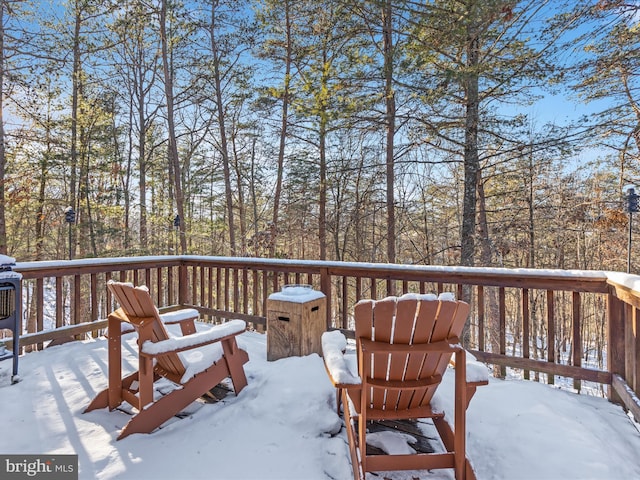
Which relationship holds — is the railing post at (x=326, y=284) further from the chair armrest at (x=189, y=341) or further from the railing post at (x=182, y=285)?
the railing post at (x=182, y=285)

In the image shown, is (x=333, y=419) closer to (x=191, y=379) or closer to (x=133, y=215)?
(x=191, y=379)

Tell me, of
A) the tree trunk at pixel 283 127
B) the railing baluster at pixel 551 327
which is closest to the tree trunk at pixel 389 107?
the tree trunk at pixel 283 127

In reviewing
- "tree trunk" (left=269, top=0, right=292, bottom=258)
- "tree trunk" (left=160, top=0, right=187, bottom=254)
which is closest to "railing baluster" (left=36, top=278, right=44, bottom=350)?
"tree trunk" (left=160, top=0, right=187, bottom=254)

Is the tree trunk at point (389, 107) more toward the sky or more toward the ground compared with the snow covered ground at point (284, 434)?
more toward the sky

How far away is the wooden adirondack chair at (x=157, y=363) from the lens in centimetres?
187

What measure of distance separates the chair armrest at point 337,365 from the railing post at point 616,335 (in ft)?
6.35

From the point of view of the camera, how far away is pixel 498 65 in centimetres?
547

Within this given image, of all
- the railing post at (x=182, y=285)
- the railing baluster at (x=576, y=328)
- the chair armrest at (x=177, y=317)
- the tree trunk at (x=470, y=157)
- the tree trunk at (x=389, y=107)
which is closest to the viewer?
the chair armrest at (x=177, y=317)

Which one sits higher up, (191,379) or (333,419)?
(191,379)

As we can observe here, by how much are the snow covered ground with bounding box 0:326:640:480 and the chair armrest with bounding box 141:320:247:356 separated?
0.49 m

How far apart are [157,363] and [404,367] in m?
1.63

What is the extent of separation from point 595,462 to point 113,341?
9.17 ft

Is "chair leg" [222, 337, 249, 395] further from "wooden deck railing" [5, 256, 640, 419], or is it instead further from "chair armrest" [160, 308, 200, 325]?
"wooden deck railing" [5, 256, 640, 419]

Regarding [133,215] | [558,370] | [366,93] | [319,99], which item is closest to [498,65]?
[366,93]
